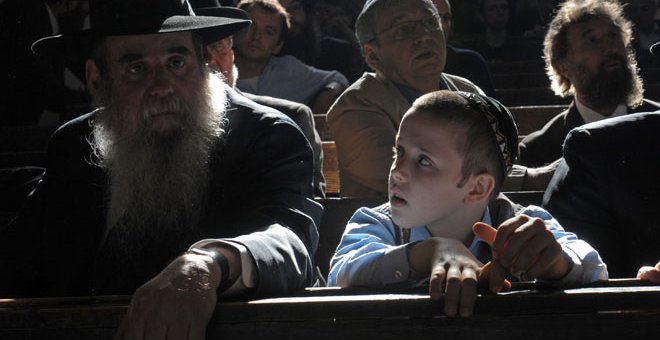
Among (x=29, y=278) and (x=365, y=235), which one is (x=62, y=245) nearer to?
(x=29, y=278)

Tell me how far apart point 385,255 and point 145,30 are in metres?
1.17

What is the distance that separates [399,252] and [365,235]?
0.83ft

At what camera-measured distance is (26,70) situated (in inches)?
281

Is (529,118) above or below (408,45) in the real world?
below

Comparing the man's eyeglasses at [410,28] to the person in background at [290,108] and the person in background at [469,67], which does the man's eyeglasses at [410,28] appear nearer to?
the person in background at [290,108]

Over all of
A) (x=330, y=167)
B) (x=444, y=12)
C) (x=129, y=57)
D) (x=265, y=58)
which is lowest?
(x=330, y=167)

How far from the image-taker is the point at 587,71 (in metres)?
5.23

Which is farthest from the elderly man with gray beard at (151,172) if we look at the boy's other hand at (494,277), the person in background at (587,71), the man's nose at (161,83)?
the person in background at (587,71)

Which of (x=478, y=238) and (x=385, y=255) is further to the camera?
(x=478, y=238)

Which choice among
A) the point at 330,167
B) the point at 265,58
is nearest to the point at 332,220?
the point at 330,167

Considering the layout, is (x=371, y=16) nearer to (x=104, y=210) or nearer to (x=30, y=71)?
(x=104, y=210)

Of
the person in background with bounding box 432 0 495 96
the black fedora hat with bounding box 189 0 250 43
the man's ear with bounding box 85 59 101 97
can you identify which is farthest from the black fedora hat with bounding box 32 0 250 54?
the person in background with bounding box 432 0 495 96

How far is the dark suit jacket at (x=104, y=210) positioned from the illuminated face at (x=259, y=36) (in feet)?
9.82

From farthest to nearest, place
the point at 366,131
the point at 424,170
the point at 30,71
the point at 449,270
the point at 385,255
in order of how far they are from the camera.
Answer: the point at 30,71, the point at 366,131, the point at 424,170, the point at 385,255, the point at 449,270
